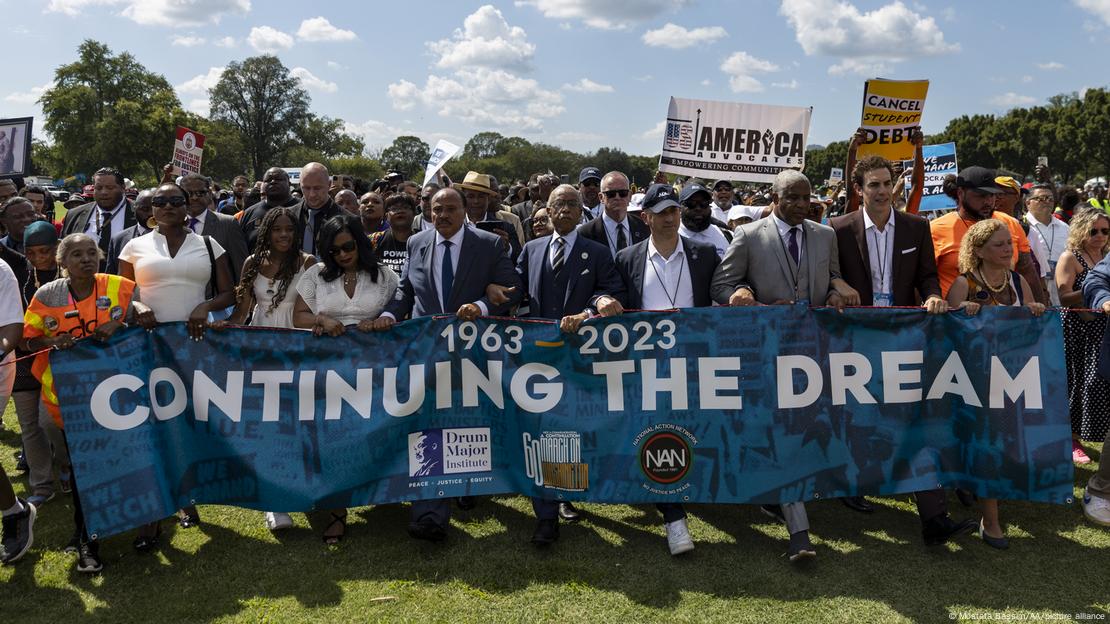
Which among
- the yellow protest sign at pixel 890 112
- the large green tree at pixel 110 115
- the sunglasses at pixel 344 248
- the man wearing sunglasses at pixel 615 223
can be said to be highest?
the large green tree at pixel 110 115

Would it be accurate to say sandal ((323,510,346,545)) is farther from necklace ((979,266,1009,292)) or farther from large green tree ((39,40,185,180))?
large green tree ((39,40,185,180))

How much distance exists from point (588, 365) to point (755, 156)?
6.28 meters

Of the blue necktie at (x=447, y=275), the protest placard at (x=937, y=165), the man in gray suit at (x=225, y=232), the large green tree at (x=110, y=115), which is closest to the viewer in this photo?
the blue necktie at (x=447, y=275)

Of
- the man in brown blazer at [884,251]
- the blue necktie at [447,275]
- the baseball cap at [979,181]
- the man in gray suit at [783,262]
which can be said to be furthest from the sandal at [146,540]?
the baseball cap at [979,181]

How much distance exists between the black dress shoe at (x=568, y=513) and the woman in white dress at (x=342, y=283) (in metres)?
1.50

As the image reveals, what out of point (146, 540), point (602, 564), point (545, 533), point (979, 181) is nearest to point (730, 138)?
point (979, 181)

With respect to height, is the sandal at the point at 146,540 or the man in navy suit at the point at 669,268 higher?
the man in navy suit at the point at 669,268

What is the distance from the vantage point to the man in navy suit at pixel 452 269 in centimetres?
518

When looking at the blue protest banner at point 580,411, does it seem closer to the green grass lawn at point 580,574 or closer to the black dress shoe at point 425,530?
the black dress shoe at point 425,530

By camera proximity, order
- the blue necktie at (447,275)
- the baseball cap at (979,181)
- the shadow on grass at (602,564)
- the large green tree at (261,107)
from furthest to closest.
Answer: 1. the large green tree at (261,107)
2. the baseball cap at (979,181)
3. the blue necktie at (447,275)
4. the shadow on grass at (602,564)

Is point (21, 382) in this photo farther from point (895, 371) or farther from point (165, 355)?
point (895, 371)

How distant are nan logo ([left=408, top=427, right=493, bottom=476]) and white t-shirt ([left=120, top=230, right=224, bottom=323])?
1886mm

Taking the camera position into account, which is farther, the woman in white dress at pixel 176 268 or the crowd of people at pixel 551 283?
the woman in white dress at pixel 176 268

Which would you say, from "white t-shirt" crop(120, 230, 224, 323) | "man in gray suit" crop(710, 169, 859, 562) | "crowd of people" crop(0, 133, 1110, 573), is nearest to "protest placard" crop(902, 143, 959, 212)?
"crowd of people" crop(0, 133, 1110, 573)
